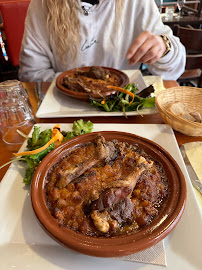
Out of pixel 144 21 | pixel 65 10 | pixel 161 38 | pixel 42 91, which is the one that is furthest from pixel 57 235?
pixel 144 21

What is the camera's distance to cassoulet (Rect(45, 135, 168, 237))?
3.01 ft

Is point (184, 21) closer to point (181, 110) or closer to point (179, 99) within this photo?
point (179, 99)

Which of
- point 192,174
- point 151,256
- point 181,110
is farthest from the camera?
point 181,110

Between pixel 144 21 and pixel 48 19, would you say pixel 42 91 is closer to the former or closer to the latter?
pixel 48 19

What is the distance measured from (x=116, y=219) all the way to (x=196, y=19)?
20.9 feet

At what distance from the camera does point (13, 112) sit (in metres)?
1.73

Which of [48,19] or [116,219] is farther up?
[48,19]

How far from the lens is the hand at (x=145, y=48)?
192 cm

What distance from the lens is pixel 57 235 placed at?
86 cm

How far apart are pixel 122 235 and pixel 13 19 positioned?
448 cm

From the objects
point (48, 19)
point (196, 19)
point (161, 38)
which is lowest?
point (196, 19)

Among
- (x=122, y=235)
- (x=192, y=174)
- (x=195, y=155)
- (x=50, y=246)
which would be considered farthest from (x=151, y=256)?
(x=195, y=155)

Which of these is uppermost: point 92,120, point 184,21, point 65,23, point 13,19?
point 65,23

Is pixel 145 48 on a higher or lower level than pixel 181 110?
higher
